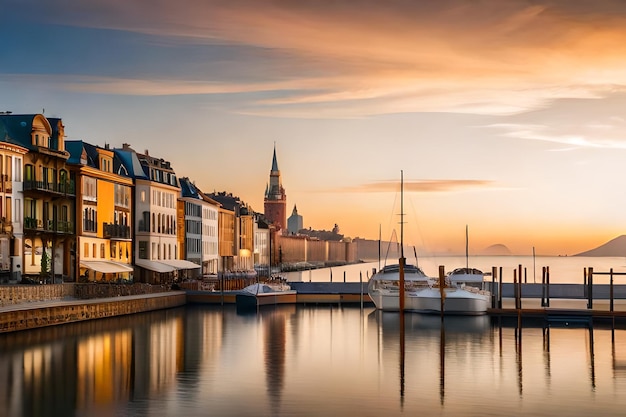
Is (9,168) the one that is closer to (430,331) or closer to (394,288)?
(430,331)

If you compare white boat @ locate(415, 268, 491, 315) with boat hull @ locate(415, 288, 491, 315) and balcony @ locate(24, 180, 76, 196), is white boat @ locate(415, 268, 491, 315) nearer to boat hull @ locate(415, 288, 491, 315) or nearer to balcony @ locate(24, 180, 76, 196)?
boat hull @ locate(415, 288, 491, 315)

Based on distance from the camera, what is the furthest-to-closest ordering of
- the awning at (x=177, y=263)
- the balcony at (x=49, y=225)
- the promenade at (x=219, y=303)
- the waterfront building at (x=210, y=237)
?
the waterfront building at (x=210, y=237) < the awning at (x=177, y=263) < the balcony at (x=49, y=225) < the promenade at (x=219, y=303)

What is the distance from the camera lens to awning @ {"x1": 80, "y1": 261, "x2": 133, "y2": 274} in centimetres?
8362

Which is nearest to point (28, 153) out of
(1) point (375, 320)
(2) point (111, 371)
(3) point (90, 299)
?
(3) point (90, 299)

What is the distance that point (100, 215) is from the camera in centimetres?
9006

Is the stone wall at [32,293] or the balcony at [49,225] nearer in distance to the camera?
the stone wall at [32,293]

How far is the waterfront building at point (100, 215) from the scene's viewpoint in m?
85.0

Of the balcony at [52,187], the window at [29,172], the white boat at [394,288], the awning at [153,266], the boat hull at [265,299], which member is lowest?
the boat hull at [265,299]

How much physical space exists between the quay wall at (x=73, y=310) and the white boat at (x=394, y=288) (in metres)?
18.1

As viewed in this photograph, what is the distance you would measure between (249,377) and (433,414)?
11441 mm

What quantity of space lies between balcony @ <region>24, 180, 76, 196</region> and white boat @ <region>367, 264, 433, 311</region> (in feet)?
90.4

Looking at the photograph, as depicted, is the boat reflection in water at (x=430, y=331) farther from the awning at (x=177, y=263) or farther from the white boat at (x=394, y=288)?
the awning at (x=177, y=263)

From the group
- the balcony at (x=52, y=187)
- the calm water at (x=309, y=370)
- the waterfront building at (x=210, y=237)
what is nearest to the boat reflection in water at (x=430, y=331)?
the calm water at (x=309, y=370)

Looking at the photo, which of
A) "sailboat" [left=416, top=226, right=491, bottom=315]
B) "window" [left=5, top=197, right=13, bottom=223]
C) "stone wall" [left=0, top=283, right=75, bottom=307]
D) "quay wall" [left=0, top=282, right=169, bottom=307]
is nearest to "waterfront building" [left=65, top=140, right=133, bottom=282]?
"quay wall" [left=0, top=282, right=169, bottom=307]
